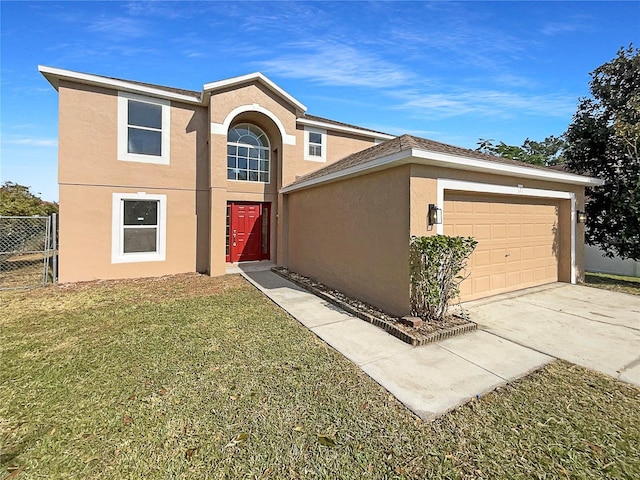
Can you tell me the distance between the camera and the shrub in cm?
518

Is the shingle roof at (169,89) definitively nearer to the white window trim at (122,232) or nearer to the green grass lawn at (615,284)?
the white window trim at (122,232)

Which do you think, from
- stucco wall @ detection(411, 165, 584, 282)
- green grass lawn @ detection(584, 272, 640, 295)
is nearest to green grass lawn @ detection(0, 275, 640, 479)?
stucco wall @ detection(411, 165, 584, 282)

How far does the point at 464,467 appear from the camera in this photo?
90.0 inches

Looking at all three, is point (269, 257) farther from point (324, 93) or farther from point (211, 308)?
point (324, 93)

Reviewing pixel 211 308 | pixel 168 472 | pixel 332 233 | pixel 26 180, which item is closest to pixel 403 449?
pixel 168 472

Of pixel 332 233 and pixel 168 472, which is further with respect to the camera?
pixel 332 233

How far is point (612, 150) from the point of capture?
354 inches

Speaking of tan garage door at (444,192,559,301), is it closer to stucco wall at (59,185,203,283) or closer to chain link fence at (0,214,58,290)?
stucco wall at (59,185,203,283)

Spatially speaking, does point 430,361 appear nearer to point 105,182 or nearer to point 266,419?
point 266,419

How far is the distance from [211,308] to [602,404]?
6.47 meters

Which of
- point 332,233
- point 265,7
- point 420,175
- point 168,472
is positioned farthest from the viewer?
point 332,233

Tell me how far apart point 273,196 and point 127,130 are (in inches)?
211

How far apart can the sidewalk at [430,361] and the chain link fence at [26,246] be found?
857 centimetres

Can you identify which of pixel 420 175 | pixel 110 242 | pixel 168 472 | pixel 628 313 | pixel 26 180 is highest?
pixel 26 180
